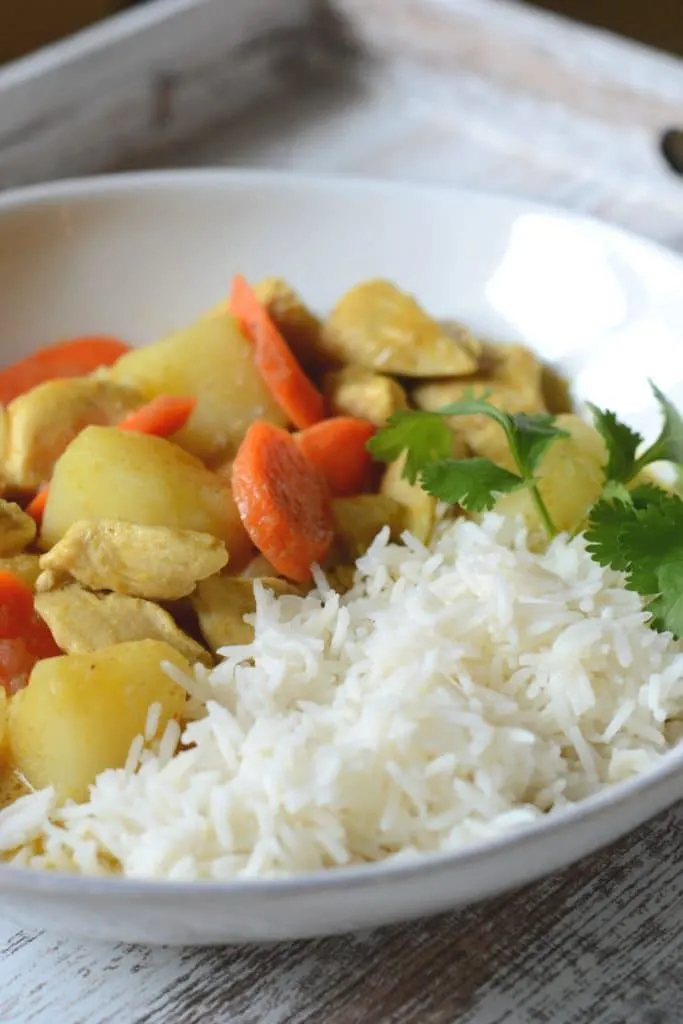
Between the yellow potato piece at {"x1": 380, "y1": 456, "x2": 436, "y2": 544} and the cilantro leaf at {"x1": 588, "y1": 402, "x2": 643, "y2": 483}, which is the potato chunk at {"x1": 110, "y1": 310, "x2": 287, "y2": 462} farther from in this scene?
the cilantro leaf at {"x1": 588, "y1": 402, "x2": 643, "y2": 483}

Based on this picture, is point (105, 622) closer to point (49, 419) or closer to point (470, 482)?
point (49, 419)

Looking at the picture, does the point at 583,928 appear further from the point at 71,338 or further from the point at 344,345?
the point at 71,338

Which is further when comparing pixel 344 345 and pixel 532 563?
pixel 344 345

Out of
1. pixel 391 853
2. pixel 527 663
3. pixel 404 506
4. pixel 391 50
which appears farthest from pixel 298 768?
pixel 391 50

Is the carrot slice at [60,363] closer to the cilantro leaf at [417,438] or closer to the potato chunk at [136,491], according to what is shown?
the potato chunk at [136,491]

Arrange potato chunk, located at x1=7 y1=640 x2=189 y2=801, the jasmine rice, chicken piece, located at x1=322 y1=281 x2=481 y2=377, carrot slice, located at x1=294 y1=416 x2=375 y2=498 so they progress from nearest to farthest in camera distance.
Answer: the jasmine rice → potato chunk, located at x1=7 y1=640 x2=189 y2=801 → carrot slice, located at x1=294 y1=416 x2=375 y2=498 → chicken piece, located at x1=322 y1=281 x2=481 y2=377

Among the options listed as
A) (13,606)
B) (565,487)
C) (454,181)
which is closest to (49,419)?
(13,606)

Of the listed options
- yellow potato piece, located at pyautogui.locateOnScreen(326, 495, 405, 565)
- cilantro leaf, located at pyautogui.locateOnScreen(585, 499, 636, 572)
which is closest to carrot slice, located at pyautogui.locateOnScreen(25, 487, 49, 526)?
yellow potato piece, located at pyautogui.locateOnScreen(326, 495, 405, 565)
